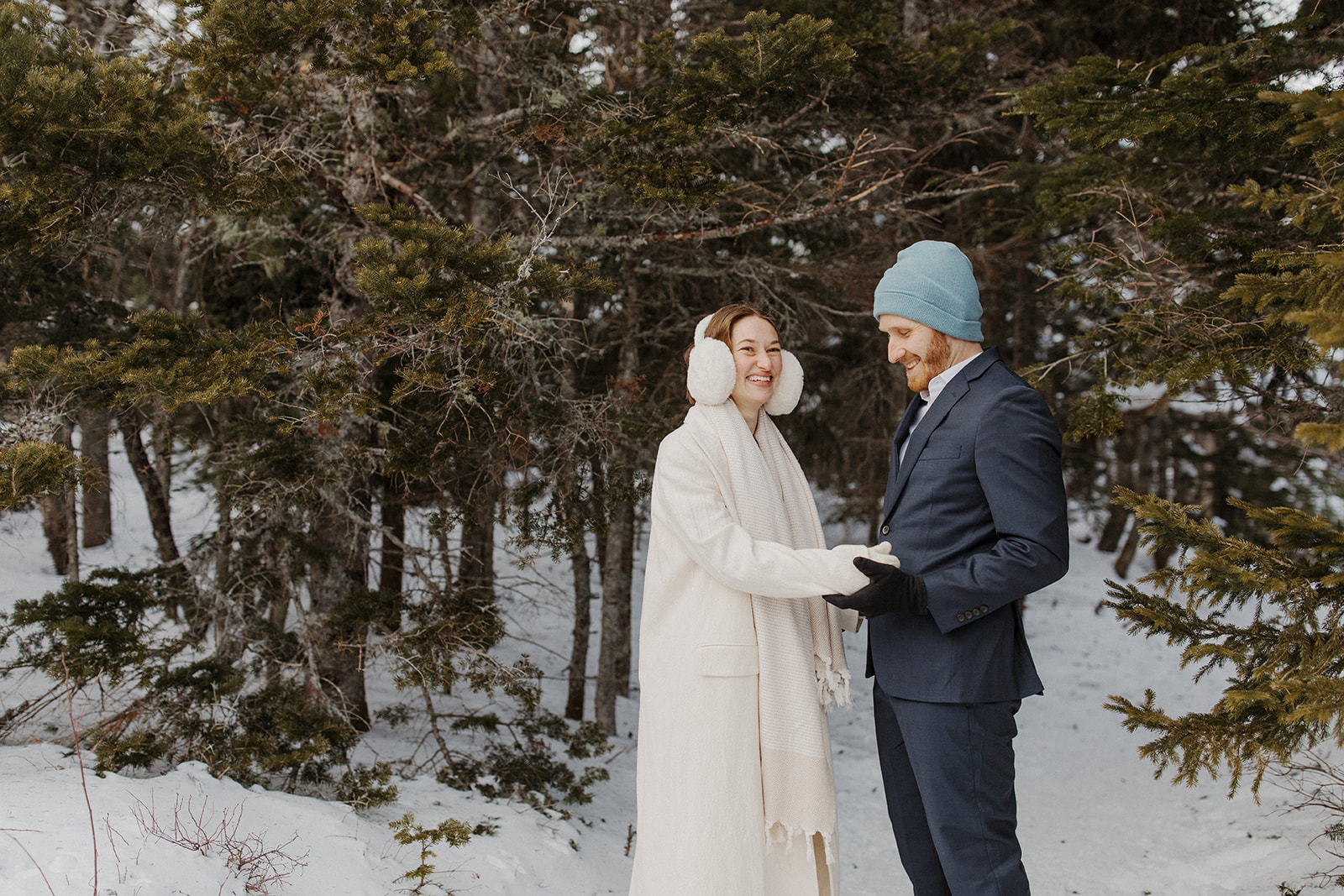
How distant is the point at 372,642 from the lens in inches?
195

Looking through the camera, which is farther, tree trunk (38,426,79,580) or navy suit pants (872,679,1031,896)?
tree trunk (38,426,79,580)

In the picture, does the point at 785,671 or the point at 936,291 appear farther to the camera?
the point at 785,671

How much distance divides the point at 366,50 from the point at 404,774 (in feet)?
13.5

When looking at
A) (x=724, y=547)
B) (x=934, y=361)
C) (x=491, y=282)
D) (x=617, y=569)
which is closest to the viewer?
(x=724, y=547)

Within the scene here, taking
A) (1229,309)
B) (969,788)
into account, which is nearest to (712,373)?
(969,788)

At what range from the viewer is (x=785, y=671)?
9.47 ft

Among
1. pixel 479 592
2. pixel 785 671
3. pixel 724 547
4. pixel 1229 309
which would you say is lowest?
pixel 479 592

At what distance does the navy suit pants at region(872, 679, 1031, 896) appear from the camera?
2574 mm

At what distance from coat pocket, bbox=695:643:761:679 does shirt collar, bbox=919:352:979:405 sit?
1.02 m

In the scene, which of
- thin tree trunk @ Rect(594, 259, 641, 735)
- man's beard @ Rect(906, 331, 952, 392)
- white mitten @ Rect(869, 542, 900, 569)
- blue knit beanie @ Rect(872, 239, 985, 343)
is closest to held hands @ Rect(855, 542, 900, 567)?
white mitten @ Rect(869, 542, 900, 569)

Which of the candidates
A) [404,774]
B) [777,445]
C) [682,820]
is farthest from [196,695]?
[777,445]

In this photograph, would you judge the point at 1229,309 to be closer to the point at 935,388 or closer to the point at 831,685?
the point at 935,388

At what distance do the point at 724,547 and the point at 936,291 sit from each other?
1.05m

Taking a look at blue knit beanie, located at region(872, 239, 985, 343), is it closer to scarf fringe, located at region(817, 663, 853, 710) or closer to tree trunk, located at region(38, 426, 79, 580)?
scarf fringe, located at region(817, 663, 853, 710)
